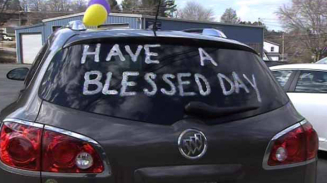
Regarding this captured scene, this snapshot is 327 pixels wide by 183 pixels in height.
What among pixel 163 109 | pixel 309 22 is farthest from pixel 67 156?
pixel 309 22

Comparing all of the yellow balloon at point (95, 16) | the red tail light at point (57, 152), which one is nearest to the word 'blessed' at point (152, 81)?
the red tail light at point (57, 152)

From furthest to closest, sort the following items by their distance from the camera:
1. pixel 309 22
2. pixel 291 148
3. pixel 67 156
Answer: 1. pixel 309 22
2. pixel 291 148
3. pixel 67 156

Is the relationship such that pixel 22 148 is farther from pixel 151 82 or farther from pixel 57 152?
pixel 151 82

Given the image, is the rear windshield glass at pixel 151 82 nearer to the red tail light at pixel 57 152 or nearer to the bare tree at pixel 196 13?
the red tail light at pixel 57 152

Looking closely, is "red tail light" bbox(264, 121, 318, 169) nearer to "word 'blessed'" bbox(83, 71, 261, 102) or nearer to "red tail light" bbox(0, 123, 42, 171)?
"word 'blessed'" bbox(83, 71, 261, 102)

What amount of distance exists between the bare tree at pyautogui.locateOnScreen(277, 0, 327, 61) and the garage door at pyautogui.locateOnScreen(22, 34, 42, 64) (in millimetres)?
35737

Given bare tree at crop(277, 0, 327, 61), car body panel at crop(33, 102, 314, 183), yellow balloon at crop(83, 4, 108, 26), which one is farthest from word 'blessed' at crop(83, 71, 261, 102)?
bare tree at crop(277, 0, 327, 61)

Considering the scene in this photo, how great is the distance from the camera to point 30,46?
39.6 meters

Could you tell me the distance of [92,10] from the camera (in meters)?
5.82

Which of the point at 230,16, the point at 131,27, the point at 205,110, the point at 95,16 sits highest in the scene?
the point at 230,16

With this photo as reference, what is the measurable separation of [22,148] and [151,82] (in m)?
0.77

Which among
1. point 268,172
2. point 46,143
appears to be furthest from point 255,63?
point 46,143

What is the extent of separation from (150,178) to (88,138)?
380mm

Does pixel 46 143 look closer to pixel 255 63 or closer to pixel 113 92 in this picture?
pixel 113 92
